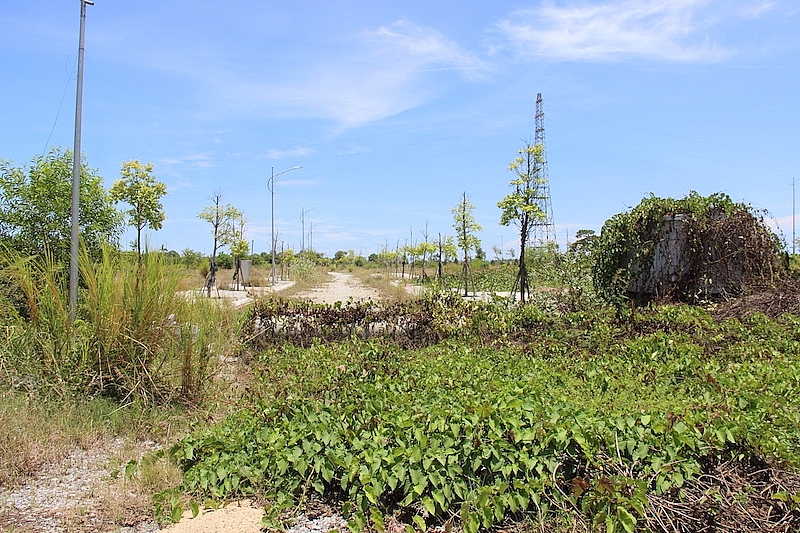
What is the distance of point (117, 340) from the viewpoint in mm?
4555

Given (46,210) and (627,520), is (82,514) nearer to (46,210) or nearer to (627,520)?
(627,520)

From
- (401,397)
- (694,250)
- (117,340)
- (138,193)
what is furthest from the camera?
(138,193)

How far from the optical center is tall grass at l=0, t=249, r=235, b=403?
14.9 ft

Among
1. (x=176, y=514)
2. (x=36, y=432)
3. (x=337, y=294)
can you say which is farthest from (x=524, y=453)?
(x=337, y=294)

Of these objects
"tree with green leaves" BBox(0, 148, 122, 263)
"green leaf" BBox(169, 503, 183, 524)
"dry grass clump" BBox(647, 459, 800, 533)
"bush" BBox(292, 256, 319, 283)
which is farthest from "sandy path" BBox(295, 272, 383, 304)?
"bush" BBox(292, 256, 319, 283)

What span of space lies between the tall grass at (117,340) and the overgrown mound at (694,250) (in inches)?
259

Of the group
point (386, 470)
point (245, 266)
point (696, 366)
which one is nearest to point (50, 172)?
point (386, 470)

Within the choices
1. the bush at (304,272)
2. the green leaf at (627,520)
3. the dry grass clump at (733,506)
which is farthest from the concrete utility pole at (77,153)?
the bush at (304,272)

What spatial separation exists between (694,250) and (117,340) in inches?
325

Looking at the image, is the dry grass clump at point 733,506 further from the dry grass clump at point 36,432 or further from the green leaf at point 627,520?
the dry grass clump at point 36,432

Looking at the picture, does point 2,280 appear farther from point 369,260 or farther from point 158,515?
point 369,260

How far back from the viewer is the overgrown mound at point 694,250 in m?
9.45

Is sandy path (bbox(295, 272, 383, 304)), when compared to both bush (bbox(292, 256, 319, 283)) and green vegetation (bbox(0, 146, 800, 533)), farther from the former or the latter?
bush (bbox(292, 256, 319, 283))

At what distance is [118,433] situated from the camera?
4250 millimetres
